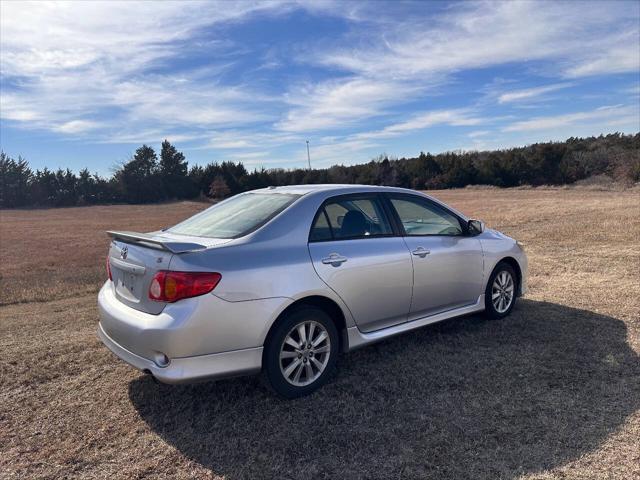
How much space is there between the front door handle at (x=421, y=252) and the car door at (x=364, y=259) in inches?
4.2

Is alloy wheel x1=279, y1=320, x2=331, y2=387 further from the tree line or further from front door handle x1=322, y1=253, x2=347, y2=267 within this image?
the tree line

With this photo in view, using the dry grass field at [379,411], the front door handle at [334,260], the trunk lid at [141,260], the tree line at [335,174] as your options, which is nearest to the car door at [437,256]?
the dry grass field at [379,411]

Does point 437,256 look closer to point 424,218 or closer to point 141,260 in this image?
point 424,218

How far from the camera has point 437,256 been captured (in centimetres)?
492

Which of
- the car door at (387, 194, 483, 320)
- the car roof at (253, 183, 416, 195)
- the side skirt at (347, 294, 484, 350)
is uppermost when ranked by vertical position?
the car roof at (253, 183, 416, 195)

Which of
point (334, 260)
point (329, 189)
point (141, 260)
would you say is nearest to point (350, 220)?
point (329, 189)

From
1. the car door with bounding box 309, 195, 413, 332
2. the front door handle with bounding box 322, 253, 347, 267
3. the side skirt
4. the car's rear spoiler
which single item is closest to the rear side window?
the car door with bounding box 309, 195, 413, 332

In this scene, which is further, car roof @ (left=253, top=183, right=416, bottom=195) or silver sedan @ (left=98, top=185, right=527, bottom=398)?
car roof @ (left=253, top=183, right=416, bottom=195)

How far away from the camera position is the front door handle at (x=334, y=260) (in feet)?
13.3

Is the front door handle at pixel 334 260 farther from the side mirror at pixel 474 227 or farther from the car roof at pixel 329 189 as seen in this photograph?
the side mirror at pixel 474 227

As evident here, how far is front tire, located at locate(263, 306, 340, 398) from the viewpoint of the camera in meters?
3.76

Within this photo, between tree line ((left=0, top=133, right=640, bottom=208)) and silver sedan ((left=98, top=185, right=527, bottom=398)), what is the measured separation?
3818cm

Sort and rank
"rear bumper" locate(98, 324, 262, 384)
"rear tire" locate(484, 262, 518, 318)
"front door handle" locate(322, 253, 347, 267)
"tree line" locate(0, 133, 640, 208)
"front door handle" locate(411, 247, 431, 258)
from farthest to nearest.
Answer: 1. "tree line" locate(0, 133, 640, 208)
2. "rear tire" locate(484, 262, 518, 318)
3. "front door handle" locate(411, 247, 431, 258)
4. "front door handle" locate(322, 253, 347, 267)
5. "rear bumper" locate(98, 324, 262, 384)

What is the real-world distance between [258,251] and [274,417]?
118 centimetres
